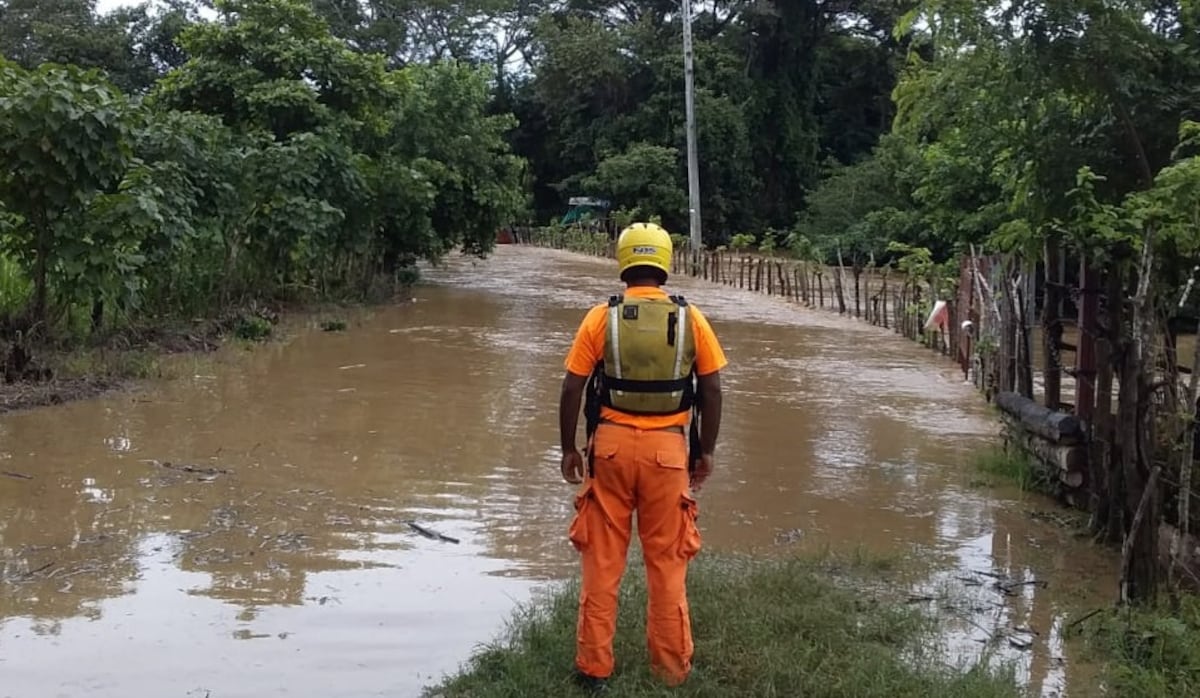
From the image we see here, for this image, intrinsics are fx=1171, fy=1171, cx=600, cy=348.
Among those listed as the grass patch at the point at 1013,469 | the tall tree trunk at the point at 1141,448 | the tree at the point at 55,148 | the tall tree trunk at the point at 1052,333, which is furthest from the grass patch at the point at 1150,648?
the tree at the point at 55,148

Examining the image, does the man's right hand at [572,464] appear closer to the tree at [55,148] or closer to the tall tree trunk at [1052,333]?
the tall tree trunk at [1052,333]

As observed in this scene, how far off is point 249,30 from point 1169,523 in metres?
16.4

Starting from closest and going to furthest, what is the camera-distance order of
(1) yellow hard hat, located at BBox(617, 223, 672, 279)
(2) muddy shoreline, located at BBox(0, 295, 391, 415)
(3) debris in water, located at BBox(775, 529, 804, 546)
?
(1) yellow hard hat, located at BBox(617, 223, 672, 279) → (3) debris in water, located at BBox(775, 529, 804, 546) → (2) muddy shoreline, located at BBox(0, 295, 391, 415)

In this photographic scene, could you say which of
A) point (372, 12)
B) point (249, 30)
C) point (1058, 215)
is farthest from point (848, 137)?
point (1058, 215)

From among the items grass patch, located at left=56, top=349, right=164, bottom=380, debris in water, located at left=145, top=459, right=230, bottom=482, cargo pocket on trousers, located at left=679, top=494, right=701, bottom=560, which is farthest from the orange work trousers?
grass patch, located at left=56, top=349, right=164, bottom=380

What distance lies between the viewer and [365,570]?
5809 millimetres

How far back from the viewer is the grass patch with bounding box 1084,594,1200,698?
14.4ft

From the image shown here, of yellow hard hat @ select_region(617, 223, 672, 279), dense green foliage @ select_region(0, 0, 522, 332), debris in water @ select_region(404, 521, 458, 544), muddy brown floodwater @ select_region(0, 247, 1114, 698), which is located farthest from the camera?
dense green foliage @ select_region(0, 0, 522, 332)

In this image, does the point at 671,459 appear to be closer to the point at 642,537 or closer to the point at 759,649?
the point at 642,537

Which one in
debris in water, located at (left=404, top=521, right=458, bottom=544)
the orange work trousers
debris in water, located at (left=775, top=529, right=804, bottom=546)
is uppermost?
the orange work trousers

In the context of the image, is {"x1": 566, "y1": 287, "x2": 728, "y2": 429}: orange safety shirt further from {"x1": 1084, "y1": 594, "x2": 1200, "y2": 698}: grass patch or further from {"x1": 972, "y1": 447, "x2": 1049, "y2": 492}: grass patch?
{"x1": 972, "y1": 447, "x2": 1049, "y2": 492}: grass patch

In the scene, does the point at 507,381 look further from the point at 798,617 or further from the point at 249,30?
the point at 249,30

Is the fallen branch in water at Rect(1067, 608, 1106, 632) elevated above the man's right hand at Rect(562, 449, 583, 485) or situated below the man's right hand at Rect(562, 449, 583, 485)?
below

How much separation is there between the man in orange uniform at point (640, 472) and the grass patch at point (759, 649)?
197mm
